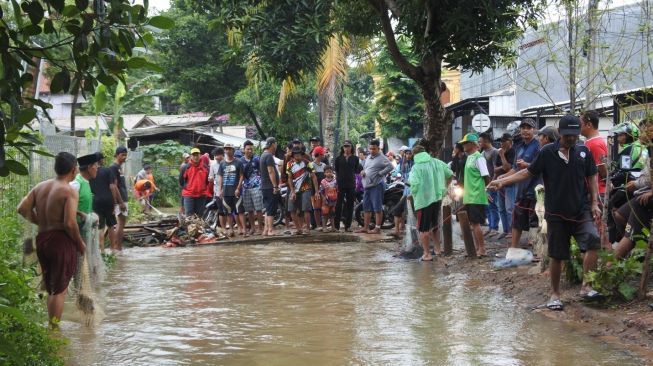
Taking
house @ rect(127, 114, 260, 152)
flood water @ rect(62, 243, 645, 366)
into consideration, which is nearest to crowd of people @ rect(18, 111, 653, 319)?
flood water @ rect(62, 243, 645, 366)

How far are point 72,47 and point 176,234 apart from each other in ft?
40.0

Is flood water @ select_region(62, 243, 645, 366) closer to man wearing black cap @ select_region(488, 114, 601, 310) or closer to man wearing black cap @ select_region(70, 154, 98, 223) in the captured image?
man wearing black cap @ select_region(488, 114, 601, 310)

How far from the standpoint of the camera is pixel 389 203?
16812mm

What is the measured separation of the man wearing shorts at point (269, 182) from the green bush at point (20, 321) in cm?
753

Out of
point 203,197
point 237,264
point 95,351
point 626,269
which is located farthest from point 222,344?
point 203,197

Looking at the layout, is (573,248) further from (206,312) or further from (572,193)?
(206,312)

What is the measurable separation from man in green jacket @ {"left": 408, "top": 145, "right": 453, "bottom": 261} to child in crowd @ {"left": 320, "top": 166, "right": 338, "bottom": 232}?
4.41m

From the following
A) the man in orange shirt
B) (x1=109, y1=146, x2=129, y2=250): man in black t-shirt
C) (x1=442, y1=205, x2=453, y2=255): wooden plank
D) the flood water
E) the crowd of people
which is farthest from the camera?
the man in orange shirt

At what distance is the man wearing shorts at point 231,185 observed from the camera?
16.7m

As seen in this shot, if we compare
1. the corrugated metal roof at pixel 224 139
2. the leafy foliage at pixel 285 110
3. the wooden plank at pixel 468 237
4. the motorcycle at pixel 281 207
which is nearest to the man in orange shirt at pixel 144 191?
the motorcycle at pixel 281 207

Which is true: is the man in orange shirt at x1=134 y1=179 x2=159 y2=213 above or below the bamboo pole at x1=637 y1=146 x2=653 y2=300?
above

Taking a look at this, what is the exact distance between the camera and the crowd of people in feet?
23.9

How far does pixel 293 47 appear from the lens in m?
13.9

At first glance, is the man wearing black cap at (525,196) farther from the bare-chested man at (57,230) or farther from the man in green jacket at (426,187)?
the bare-chested man at (57,230)
